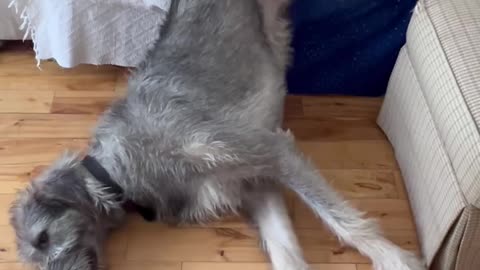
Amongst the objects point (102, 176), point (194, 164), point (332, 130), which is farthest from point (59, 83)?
point (332, 130)

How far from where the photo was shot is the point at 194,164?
1834mm

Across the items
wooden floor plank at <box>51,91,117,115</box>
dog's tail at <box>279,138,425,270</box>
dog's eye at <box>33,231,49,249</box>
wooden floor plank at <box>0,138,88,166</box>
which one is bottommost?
wooden floor plank at <box>0,138,88,166</box>

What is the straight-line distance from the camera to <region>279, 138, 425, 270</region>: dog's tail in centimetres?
184

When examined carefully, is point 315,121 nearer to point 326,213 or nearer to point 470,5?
point 326,213

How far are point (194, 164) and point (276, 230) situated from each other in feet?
0.99

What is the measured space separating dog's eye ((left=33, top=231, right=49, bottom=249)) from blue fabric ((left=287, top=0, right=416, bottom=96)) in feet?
3.43

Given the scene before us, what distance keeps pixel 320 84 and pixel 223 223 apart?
2.13 feet

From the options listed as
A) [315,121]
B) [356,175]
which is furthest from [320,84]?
[356,175]

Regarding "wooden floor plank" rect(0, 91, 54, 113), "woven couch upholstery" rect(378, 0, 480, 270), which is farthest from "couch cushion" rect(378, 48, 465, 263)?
"wooden floor plank" rect(0, 91, 54, 113)

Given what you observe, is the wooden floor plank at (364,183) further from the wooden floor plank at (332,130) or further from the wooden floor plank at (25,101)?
the wooden floor plank at (25,101)

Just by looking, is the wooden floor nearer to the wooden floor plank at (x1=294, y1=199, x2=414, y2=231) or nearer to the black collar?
the wooden floor plank at (x1=294, y1=199, x2=414, y2=231)

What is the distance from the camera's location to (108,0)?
219 centimetres

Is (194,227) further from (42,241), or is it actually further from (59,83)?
(59,83)

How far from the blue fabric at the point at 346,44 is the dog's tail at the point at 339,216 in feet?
1.73
